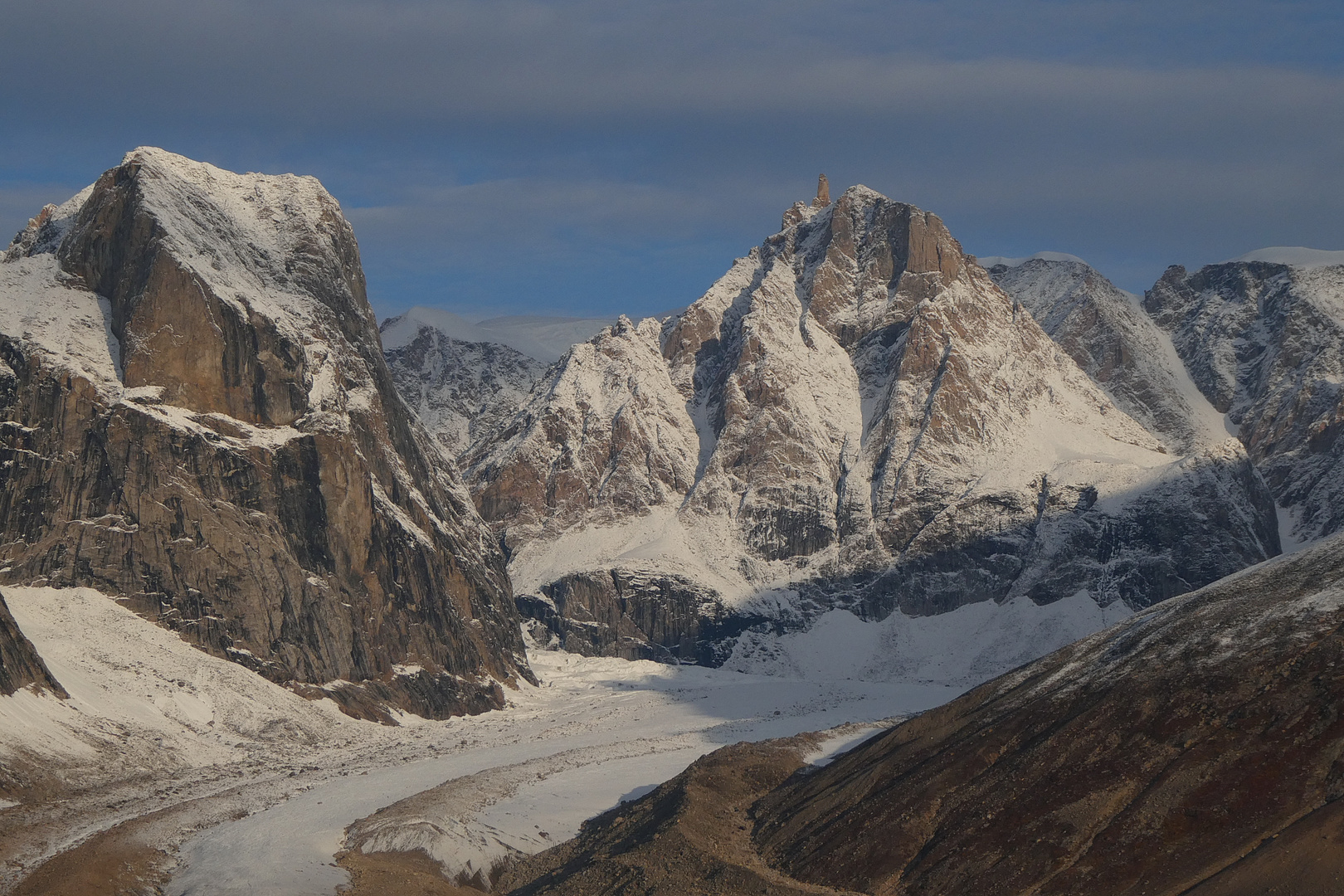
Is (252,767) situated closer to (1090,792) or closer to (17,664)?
(17,664)

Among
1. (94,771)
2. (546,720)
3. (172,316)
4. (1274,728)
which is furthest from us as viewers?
(546,720)

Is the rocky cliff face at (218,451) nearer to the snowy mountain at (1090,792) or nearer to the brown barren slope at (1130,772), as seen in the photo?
the snowy mountain at (1090,792)

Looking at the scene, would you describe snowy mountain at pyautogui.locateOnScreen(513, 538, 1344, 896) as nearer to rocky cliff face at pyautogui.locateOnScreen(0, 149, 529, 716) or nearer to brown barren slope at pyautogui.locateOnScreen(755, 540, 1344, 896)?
brown barren slope at pyautogui.locateOnScreen(755, 540, 1344, 896)

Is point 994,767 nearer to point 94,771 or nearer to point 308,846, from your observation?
point 308,846

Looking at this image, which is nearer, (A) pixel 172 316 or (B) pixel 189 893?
(B) pixel 189 893

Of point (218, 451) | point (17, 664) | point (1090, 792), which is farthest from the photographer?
point (218, 451)

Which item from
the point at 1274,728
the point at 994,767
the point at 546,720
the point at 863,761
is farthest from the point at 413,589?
the point at 1274,728

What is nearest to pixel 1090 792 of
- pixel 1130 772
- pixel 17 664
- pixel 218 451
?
pixel 1130 772

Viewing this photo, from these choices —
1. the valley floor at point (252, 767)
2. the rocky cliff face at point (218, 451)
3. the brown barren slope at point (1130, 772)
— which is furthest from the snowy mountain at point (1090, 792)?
the rocky cliff face at point (218, 451)
